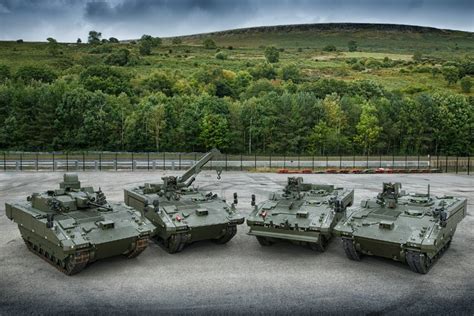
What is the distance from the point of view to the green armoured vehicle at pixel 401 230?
13211mm

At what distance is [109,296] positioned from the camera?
39.1 ft

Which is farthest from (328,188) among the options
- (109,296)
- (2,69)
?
(2,69)

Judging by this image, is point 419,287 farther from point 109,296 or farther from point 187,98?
point 187,98

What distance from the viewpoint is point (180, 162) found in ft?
145

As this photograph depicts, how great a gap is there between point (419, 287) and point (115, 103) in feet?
183

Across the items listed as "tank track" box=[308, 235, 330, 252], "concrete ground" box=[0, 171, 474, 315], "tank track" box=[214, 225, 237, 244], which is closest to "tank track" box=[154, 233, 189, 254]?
"concrete ground" box=[0, 171, 474, 315]

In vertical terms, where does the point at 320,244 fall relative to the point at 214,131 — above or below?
below

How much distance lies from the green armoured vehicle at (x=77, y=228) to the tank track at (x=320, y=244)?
5.16 meters

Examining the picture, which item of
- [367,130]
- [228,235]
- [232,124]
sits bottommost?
[228,235]

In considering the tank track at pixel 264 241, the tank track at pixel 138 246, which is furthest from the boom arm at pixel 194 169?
the tank track at pixel 138 246

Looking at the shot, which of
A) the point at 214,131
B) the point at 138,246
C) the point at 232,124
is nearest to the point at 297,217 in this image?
the point at 138,246

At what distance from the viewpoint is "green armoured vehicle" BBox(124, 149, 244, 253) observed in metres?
15.1

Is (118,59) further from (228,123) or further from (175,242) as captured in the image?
(175,242)

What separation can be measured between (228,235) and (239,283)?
354cm
